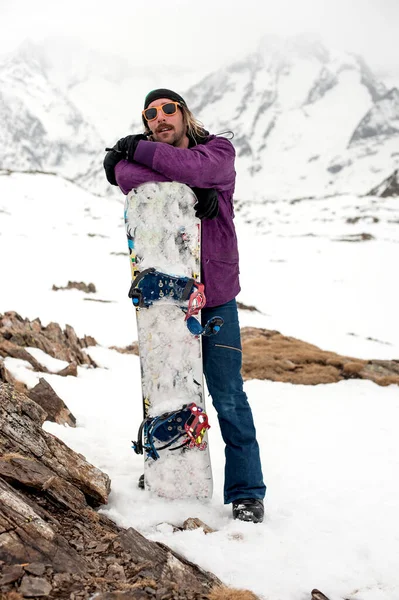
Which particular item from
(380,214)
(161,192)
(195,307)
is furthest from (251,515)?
(380,214)

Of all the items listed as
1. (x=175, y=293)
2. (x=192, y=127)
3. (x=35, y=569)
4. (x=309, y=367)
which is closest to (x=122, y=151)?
(x=192, y=127)

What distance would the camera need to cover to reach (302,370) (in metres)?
11.9

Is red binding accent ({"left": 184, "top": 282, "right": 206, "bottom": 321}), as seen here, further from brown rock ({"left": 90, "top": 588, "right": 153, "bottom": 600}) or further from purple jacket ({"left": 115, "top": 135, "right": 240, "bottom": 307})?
brown rock ({"left": 90, "top": 588, "right": 153, "bottom": 600})

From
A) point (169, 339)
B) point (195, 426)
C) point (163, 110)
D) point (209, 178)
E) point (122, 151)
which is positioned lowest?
point (195, 426)

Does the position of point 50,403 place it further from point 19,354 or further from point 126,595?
point 126,595

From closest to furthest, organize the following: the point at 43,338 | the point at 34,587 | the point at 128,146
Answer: the point at 34,587 → the point at 128,146 → the point at 43,338

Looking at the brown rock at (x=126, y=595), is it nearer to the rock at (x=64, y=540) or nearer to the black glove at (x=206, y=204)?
the rock at (x=64, y=540)

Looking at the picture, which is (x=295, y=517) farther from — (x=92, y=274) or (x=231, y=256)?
(x=92, y=274)

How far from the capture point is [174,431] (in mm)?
3824

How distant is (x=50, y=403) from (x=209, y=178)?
3144 mm

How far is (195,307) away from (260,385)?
7.29 metres

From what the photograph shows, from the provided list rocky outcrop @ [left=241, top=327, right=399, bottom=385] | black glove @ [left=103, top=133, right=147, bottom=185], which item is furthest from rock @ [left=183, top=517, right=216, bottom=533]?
rocky outcrop @ [left=241, top=327, right=399, bottom=385]

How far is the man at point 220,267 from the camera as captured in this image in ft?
11.9

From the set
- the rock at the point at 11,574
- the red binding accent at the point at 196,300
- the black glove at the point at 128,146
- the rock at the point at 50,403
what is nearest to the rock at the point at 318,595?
the rock at the point at 11,574
